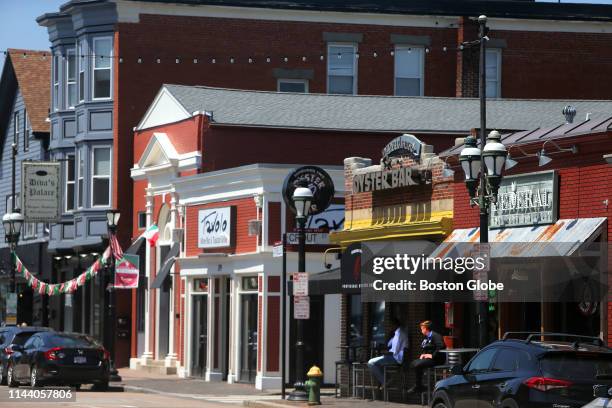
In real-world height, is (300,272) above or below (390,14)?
below

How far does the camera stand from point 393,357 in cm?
2847

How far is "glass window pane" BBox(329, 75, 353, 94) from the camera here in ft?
163

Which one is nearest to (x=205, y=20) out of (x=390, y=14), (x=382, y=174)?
(x=390, y=14)

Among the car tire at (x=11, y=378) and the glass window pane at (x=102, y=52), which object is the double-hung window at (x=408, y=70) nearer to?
the glass window pane at (x=102, y=52)

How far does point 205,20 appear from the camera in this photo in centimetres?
4803

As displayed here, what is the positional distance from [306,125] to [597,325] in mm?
16458

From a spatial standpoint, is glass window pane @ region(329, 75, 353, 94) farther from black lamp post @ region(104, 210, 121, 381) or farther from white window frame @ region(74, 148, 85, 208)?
black lamp post @ region(104, 210, 121, 381)

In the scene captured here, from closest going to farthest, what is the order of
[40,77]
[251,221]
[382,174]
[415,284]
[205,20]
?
[415,284], [382,174], [251,221], [205,20], [40,77]

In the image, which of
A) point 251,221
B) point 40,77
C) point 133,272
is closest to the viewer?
point 251,221

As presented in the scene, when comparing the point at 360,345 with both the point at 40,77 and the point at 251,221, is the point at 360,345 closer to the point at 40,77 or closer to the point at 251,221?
the point at 251,221

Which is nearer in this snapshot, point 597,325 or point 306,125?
point 597,325

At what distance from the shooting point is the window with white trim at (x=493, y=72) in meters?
49.9

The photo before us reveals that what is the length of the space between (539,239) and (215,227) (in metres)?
14.2

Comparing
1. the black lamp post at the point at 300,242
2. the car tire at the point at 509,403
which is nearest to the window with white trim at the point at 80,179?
the black lamp post at the point at 300,242
